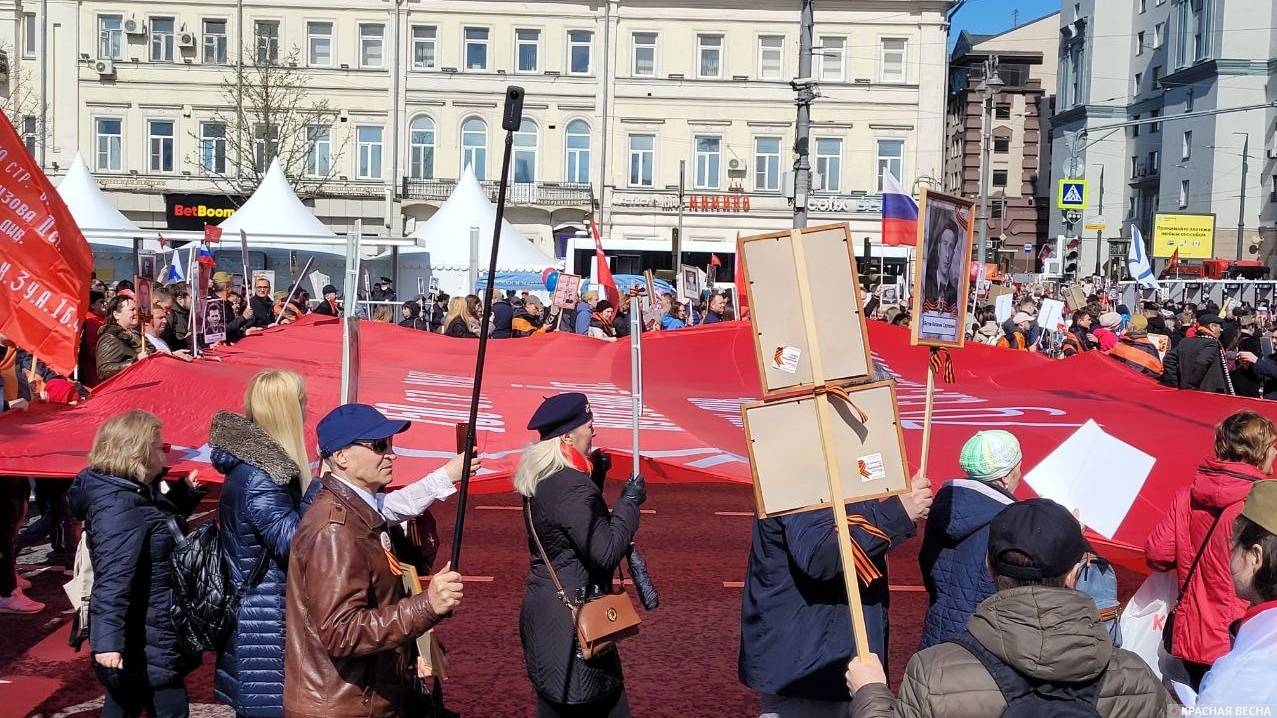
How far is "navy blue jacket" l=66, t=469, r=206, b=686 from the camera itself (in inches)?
201

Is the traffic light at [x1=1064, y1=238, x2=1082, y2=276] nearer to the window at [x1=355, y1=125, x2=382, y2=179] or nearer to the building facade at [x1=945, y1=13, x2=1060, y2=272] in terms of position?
the window at [x1=355, y1=125, x2=382, y2=179]

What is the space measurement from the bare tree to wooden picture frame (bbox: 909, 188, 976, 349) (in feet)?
142

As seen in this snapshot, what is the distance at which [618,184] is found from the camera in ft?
170

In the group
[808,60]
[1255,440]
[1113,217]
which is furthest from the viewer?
[1113,217]

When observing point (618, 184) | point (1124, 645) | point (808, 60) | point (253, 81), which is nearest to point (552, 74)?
point (618, 184)

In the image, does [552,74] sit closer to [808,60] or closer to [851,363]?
[808,60]

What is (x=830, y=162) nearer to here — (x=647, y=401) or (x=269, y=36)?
(x=269, y=36)

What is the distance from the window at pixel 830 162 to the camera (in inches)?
2048

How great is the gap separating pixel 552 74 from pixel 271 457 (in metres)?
48.3

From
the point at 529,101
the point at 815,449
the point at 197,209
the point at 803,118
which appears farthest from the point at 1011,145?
the point at 815,449

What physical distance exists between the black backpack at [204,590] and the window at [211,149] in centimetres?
4902

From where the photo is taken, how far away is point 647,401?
1027 cm

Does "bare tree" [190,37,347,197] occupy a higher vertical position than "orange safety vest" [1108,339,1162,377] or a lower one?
higher

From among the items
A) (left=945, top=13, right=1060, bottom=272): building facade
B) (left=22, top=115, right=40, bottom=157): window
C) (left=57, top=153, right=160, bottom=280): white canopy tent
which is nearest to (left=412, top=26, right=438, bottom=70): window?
(left=22, top=115, right=40, bottom=157): window
